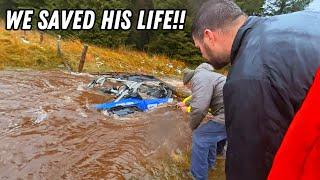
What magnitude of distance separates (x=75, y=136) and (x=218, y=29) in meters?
6.07

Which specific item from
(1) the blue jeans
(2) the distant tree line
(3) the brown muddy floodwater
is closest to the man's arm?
(1) the blue jeans

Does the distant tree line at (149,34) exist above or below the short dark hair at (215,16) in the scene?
below

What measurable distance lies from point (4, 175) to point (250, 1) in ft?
75.9

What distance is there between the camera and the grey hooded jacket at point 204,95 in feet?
17.3

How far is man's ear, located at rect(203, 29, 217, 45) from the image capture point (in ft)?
7.86

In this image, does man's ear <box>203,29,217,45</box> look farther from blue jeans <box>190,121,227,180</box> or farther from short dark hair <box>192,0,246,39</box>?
blue jeans <box>190,121,227,180</box>

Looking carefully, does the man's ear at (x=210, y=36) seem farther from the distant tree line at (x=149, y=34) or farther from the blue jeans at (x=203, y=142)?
the distant tree line at (x=149, y=34)

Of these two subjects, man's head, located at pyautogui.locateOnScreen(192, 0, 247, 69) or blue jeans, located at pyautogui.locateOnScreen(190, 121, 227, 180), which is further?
blue jeans, located at pyautogui.locateOnScreen(190, 121, 227, 180)

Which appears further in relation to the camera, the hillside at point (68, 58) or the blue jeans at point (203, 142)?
the hillside at point (68, 58)

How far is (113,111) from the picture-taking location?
9805 mm

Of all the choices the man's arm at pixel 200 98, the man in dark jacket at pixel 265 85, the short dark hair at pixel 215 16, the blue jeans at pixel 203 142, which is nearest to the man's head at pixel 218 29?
the short dark hair at pixel 215 16

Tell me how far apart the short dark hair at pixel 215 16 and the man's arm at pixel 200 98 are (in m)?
2.74

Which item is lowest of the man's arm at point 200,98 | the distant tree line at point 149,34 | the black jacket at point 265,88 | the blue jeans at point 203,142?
the distant tree line at point 149,34

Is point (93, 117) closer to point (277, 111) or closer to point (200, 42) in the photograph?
point (200, 42)
